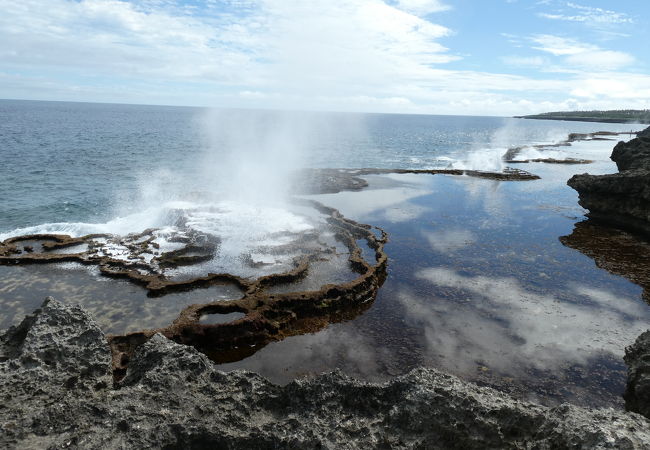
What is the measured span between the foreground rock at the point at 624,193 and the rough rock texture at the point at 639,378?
25.7m

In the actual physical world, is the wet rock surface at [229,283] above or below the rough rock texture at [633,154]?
below

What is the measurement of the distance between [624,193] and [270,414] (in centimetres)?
3994

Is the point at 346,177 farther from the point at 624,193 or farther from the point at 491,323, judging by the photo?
the point at 491,323

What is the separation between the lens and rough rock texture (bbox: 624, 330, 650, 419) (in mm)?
12508

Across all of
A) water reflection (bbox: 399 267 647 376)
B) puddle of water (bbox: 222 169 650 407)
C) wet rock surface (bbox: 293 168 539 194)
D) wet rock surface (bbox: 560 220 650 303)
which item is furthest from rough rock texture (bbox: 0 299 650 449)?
wet rock surface (bbox: 293 168 539 194)

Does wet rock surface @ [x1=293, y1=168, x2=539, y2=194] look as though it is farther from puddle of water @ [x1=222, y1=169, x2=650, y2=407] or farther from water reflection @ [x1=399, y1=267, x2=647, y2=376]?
water reflection @ [x1=399, y1=267, x2=647, y2=376]

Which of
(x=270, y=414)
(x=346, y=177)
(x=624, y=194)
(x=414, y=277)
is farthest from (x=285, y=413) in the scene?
(x=346, y=177)

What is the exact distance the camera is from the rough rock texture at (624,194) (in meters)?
35.0

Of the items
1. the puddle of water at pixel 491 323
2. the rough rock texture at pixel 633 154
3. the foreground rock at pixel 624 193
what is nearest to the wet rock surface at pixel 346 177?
the rough rock texture at pixel 633 154

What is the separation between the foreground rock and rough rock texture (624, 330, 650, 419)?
25.7 m

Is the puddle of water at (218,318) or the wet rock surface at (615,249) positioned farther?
the wet rock surface at (615,249)

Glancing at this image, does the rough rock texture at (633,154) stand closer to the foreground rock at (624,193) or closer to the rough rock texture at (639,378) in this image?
the foreground rock at (624,193)

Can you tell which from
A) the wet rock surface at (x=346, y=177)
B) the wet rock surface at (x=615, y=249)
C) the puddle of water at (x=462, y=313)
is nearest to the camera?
the puddle of water at (x=462, y=313)

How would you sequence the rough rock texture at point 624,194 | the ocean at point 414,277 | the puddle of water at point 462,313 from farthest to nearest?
the rough rock texture at point 624,194, the ocean at point 414,277, the puddle of water at point 462,313
